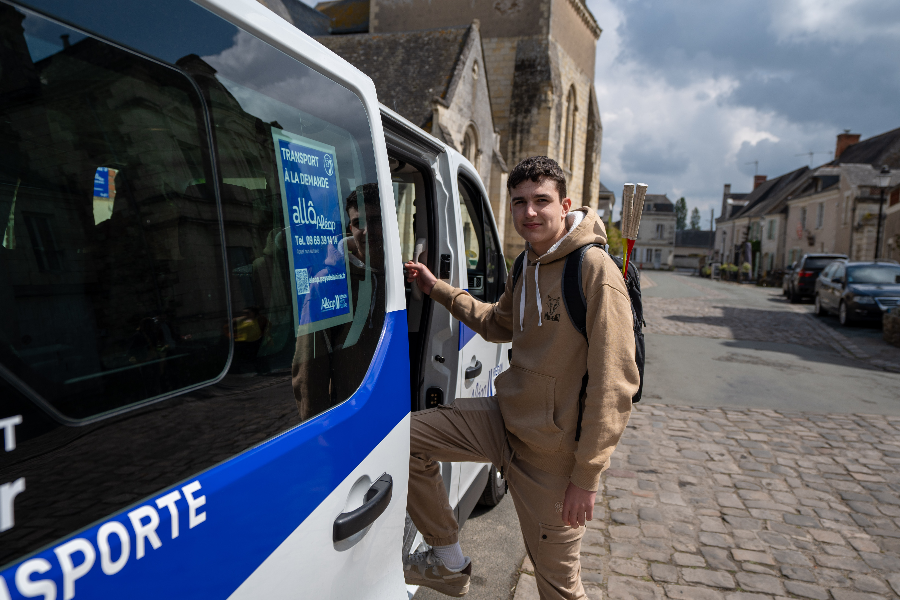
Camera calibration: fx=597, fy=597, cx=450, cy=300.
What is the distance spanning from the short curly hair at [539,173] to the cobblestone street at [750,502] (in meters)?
2.11

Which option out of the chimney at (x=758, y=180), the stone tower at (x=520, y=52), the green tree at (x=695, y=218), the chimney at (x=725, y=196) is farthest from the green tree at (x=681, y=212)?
the stone tower at (x=520, y=52)

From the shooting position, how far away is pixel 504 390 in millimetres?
2305

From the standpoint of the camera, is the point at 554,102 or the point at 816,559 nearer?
the point at 816,559

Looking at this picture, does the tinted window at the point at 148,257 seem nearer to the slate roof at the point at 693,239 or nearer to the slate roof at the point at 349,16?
the slate roof at the point at 349,16

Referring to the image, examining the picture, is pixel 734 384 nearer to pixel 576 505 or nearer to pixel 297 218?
pixel 576 505

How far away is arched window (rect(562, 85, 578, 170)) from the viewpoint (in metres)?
31.3

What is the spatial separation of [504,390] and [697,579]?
75.0 inches

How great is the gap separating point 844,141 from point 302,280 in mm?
61190

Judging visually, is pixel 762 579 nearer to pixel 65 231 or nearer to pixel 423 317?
pixel 423 317

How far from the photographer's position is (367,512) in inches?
64.1

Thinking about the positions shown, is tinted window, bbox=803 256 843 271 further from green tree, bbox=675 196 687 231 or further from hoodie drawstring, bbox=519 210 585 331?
green tree, bbox=675 196 687 231

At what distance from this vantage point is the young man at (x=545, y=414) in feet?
6.47

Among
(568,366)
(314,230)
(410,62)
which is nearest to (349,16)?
(410,62)

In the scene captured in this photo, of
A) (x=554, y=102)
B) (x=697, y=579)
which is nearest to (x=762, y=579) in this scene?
(x=697, y=579)
